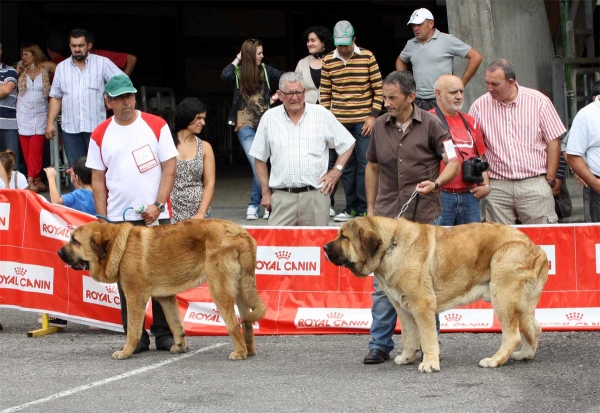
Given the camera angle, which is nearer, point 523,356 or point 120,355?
point 523,356

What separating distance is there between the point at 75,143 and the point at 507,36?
535 cm

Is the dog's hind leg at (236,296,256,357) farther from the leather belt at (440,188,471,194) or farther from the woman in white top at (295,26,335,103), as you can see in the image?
the woman in white top at (295,26,335,103)

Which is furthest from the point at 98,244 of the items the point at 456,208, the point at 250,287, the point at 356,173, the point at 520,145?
the point at 356,173

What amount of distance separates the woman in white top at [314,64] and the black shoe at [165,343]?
15.7ft

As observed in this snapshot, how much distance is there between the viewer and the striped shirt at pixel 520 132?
31.9 feet

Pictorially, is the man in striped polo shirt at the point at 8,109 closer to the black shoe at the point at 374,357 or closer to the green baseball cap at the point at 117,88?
the green baseball cap at the point at 117,88

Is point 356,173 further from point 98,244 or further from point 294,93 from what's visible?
point 98,244

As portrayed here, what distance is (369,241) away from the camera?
773 cm

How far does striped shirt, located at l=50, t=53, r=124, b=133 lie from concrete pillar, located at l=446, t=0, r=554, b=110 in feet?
13.6

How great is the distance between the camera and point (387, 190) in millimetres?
8430

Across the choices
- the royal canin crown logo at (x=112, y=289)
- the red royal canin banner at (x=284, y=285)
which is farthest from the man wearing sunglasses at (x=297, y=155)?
the royal canin crown logo at (x=112, y=289)

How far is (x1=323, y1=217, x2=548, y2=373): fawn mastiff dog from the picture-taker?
7773mm

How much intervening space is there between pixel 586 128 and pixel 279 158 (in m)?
2.65

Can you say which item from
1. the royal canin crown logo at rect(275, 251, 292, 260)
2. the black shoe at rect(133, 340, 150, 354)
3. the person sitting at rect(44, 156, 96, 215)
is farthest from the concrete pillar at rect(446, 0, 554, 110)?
the black shoe at rect(133, 340, 150, 354)
